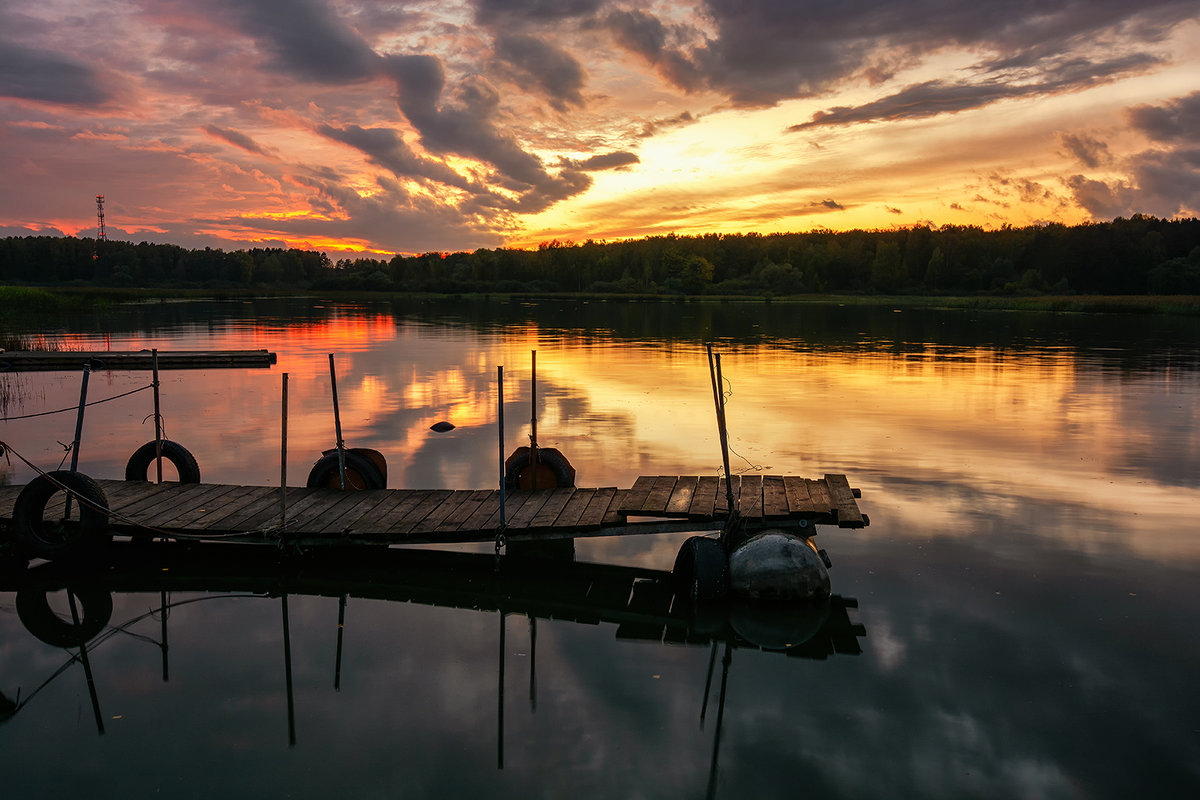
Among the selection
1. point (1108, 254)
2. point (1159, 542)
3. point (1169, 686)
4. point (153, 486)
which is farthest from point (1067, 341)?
point (1108, 254)

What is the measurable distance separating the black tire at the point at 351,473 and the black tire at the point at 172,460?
2517 mm

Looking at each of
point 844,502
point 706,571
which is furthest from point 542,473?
point 844,502

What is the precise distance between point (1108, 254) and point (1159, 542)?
15982cm

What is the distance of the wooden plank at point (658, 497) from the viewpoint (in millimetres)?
11227

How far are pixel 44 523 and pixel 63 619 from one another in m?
2.43

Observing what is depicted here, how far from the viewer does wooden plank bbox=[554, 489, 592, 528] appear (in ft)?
37.1

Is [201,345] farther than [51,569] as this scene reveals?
Yes

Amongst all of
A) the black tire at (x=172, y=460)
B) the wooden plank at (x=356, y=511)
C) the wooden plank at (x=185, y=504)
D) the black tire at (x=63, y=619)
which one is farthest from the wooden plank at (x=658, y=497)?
the black tire at (x=172, y=460)

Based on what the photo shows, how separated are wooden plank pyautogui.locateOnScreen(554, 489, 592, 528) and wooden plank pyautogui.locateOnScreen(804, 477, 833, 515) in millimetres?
2686

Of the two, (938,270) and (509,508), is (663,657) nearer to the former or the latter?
(509,508)

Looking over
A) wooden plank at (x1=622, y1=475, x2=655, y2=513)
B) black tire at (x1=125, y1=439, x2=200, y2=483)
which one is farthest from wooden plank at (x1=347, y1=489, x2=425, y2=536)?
black tire at (x1=125, y1=439, x2=200, y2=483)

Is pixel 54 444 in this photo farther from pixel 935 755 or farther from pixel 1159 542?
pixel 1159 542

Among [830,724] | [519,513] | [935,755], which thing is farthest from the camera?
[519,513]

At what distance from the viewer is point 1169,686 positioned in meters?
8.05
